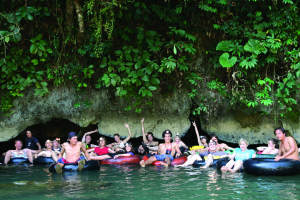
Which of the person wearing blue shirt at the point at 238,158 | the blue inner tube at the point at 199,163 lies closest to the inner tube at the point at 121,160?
the blue inner tube at the point at 199,163

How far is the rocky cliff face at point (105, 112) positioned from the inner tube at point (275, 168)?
4.78 meters

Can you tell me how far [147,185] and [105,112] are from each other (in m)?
5.90

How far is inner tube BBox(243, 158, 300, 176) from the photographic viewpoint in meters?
6.09

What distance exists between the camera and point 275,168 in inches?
240

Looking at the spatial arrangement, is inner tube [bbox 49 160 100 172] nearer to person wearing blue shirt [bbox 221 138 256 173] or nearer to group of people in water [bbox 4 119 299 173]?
group of people in water [bbox 4 119 299 173]

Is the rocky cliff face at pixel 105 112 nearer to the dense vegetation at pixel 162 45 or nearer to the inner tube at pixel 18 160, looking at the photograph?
the dense vegetation at pixel 162 45

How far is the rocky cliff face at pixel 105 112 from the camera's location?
10797 millimetres

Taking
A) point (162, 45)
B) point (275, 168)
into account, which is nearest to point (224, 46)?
point (162, 45)

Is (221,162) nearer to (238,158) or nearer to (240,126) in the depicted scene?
(238,158)

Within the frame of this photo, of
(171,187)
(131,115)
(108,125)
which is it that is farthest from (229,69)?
(171,187)

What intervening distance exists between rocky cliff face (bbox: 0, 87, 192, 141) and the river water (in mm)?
3773

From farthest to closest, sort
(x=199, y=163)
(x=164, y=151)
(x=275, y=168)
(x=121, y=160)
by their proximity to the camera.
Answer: (x=121, y=160)
(x=164, y=151)
(x=199, y=163)
(x=275, y=168)

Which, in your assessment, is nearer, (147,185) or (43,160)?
(147,185)

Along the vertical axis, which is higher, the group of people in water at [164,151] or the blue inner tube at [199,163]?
the group of people in water at [164,151]
